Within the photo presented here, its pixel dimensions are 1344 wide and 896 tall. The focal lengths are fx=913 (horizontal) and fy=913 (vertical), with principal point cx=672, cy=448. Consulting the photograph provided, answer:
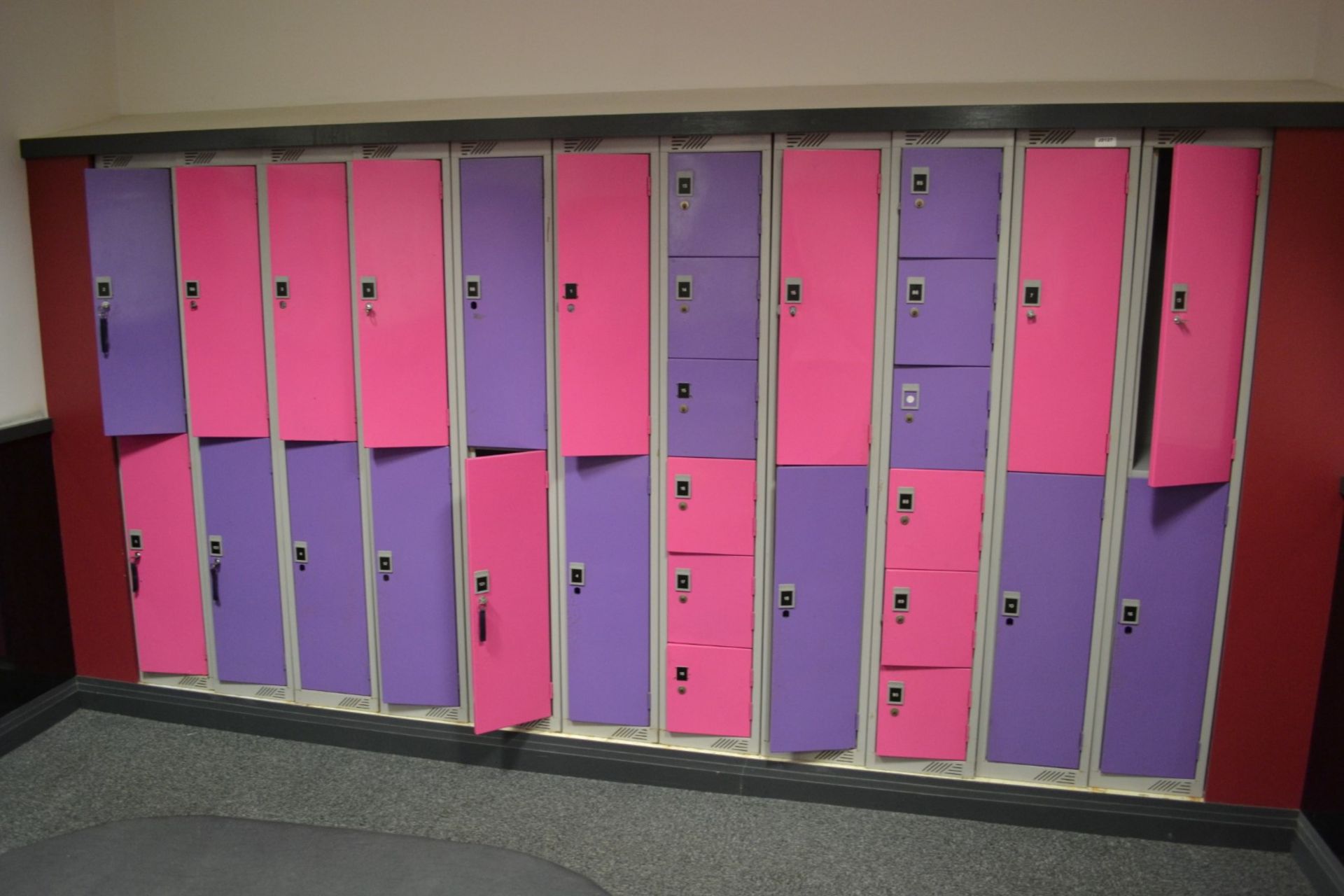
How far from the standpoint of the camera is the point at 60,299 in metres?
3.72

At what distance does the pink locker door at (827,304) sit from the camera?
10.1ft

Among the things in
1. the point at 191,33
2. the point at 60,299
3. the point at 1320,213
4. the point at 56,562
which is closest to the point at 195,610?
the point at 56,562

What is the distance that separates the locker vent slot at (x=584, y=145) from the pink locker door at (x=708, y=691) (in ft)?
6.05

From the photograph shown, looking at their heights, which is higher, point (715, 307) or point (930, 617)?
point (715, 307)

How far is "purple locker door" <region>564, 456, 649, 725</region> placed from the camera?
3416 mm

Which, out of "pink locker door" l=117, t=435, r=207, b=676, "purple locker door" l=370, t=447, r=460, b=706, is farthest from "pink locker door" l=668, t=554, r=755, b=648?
"pink locker door" l=117, t=435, r=207, b=676

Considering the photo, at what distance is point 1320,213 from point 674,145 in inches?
81.3

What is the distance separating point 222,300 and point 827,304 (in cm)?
235

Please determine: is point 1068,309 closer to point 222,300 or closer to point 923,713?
point 923,713

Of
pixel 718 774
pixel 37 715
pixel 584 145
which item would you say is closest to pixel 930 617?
pixel 718 774

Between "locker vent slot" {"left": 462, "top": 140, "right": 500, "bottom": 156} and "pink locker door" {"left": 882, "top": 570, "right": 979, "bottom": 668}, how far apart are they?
2.09 m

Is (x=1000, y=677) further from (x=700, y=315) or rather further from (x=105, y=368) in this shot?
(x=105, y=368)

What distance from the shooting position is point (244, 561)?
148 inches

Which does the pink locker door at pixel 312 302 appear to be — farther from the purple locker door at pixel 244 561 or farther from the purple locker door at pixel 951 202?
the purple locker door at pixel 951 202
